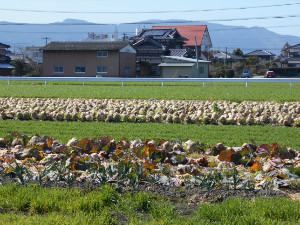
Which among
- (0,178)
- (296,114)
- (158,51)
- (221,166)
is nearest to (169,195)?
(221,166)

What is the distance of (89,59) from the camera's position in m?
62.7

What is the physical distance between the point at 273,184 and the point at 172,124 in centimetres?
792

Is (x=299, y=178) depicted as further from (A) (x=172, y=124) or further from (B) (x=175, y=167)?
(A) (x=172, y=124)

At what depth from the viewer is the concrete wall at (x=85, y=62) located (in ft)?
202

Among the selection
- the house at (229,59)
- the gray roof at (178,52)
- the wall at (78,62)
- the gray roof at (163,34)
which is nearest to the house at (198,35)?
the house at (229,59)

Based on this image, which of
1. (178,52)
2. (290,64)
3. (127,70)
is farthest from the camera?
(290,64)

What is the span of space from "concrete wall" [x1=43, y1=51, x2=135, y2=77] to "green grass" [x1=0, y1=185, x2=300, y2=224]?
56483 mm

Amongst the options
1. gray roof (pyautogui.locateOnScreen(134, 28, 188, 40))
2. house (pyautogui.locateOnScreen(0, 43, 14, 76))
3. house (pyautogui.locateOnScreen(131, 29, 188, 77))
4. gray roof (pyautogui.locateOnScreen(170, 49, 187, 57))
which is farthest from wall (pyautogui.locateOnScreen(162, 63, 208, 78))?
house (pyautogui.locateOnScreen(0, 43, 14, 76))

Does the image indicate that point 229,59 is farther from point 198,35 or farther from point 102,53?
point 102,53

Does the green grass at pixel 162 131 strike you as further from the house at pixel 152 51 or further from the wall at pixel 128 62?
the house at pixel 152 51

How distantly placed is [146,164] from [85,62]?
57590 millimetres

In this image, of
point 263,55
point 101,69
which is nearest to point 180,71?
point 101,69

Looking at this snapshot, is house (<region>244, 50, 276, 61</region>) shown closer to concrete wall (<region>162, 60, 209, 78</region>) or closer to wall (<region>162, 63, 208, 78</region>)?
concrete wall (<region>162, 60, 209, 78</region>)

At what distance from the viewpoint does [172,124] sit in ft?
44.2
